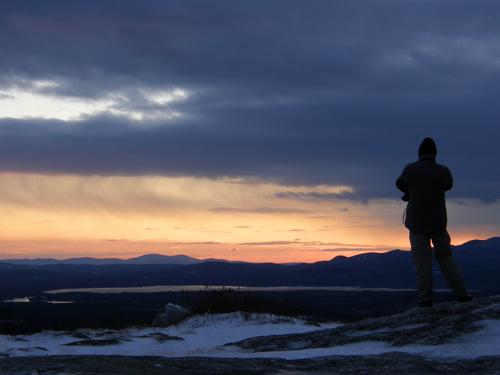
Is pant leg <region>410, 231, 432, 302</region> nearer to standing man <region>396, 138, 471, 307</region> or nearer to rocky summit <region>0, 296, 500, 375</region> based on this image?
standing man <region>396, 138, 471, 307</region>

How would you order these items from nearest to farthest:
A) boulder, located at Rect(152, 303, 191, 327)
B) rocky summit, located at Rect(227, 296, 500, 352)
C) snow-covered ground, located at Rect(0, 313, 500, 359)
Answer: snow-covered ground, located at Rect(0, 313, 500, 359) < rocky summit, located at Rect(227, 296, 500, 352) < boulder, located at Rect(152, 303, 191, 327)

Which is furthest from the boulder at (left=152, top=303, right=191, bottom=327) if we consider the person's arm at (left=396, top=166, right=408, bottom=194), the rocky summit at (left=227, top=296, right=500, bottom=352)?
the person's arm at (left=396, top=166, right=408, bottom=194)

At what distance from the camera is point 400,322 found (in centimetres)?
1111

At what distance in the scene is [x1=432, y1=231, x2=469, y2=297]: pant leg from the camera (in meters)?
11.7

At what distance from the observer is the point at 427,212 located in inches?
458

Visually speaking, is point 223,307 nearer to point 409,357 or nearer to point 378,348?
point 378,348

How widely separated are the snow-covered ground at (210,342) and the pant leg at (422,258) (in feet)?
5.49

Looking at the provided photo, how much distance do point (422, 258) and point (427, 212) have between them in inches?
30.0

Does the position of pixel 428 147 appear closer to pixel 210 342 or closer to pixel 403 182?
pixel 403 182

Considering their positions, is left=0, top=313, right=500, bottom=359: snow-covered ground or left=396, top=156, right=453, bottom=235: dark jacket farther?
left=396, top=156, right=453, bottom=235: dark jacket

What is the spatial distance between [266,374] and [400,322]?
427 centimetres

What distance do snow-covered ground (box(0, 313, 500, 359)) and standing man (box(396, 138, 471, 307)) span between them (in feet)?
5.64

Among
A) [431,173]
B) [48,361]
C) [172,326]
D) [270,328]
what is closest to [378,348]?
[431,173]

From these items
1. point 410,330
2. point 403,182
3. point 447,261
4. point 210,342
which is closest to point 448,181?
point 403,182
